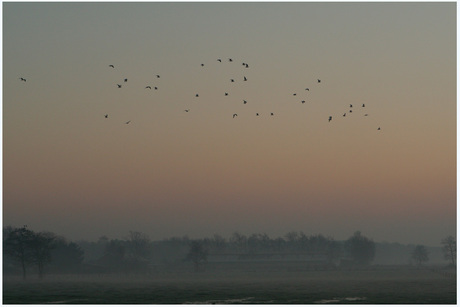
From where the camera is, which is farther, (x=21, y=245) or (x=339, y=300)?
(x=21, y=245)

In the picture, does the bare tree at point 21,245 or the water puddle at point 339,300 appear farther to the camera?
the bare tree at point 21,245

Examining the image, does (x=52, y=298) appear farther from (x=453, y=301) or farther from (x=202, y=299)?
(x=453, y=301)

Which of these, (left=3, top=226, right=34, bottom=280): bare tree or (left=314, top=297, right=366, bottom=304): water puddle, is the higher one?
(left=3, top=226, right=34, bottom=280): bare tree

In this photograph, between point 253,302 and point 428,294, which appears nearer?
point 253,302

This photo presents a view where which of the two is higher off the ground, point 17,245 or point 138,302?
point 17,245

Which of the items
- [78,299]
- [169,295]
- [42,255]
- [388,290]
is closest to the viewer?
[78,299]

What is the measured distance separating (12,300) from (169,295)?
2199 centimetres

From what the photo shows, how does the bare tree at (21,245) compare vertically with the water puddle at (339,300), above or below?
above

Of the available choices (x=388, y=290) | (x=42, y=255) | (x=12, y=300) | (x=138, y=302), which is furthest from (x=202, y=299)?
(x=42, y=255)

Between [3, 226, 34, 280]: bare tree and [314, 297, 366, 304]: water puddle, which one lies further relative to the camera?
[3, 226, 34, 280]: bare tree

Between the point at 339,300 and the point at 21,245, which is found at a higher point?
the point at 21,245

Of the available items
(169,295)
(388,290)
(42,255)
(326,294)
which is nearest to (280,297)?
(326,294)

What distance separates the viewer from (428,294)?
109000 millimetres

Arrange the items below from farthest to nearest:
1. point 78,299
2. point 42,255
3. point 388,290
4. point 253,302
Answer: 1. point 42,255
2. point 388,290
3. point 78,299
4. point 253,302
